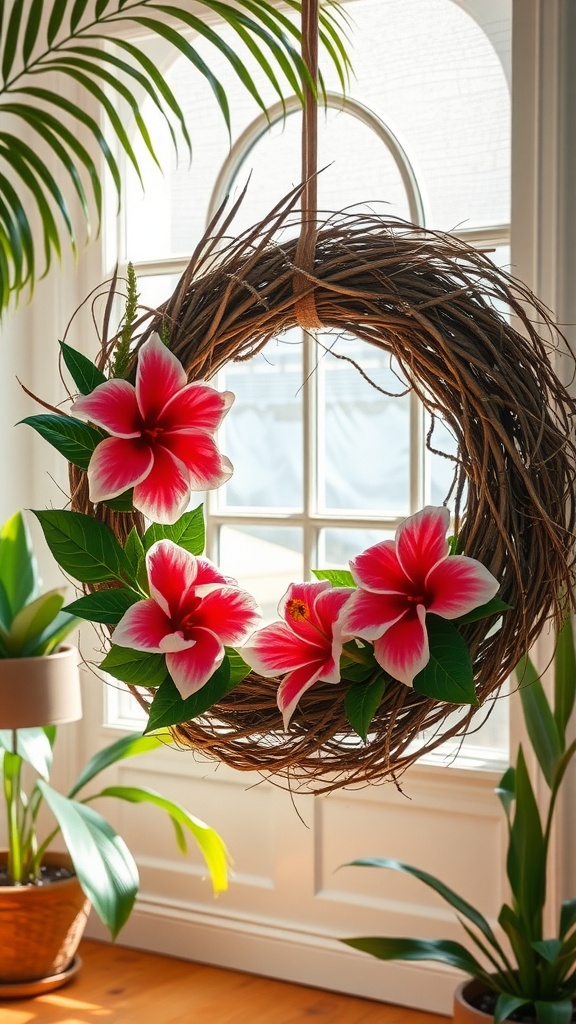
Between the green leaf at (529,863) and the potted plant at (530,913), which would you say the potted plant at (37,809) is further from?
the green leaf at (529,863)

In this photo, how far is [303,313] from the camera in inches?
35.5

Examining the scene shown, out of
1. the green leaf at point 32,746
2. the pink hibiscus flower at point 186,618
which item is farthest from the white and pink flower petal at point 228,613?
the green leaf at point 32,746

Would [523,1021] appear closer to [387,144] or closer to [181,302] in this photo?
[181,302]

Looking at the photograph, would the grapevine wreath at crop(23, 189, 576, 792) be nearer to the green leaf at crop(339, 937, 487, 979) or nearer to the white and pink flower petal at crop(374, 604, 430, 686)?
the white and pink flower petal at crop(374, 604, 430, 686)

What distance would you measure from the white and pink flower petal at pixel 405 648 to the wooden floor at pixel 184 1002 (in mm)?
1753

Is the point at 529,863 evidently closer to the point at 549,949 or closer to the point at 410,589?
the point at 549,949

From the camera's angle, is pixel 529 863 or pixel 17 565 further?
pixel 17 565

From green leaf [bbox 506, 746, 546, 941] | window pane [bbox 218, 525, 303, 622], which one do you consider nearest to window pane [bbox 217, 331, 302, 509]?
window pane [bbox 218, 525, 303, 622]

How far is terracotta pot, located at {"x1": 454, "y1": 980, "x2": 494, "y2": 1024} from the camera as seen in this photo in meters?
1.75

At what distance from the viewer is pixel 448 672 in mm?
769

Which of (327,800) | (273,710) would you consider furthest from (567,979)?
(273,710)

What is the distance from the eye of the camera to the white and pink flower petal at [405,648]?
76cm

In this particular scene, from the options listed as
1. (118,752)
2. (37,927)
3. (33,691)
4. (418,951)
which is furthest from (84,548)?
(37,927)

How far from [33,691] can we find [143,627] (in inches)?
58.7
